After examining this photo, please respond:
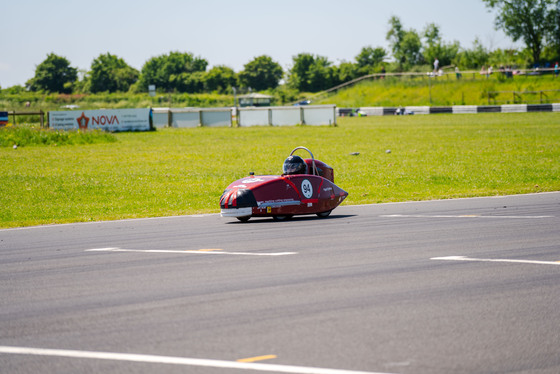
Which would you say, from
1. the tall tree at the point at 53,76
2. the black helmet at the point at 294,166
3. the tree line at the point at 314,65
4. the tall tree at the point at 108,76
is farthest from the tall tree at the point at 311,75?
the black helmet at the point at 294,166

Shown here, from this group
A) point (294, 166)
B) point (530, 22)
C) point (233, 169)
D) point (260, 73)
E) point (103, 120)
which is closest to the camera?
point (294, 166)

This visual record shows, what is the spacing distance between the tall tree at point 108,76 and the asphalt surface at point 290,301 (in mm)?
142429

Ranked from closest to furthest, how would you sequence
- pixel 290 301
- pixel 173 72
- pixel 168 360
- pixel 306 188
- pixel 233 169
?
pixel 168 360 → pixel 290 301 → pixel 306 188 → pixel 233 169 → pixel 173 72

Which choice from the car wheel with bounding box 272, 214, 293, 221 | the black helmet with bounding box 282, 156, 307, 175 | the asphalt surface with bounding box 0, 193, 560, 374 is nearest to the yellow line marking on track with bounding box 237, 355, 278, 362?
the asphalt surface with bounding box 0, 193, 560, 374

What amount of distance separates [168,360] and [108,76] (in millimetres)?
153371

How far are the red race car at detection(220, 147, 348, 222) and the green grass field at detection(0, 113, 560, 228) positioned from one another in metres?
3.04

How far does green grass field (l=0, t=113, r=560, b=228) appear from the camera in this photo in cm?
1817

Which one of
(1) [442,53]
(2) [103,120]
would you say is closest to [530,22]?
(1) [442,53]

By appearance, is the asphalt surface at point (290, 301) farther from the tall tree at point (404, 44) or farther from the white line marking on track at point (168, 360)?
the tall tree at point (404, 44)

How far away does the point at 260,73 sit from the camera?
162m

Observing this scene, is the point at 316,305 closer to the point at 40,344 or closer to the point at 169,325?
the point at 169,325

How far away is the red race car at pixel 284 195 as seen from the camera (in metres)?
13.4

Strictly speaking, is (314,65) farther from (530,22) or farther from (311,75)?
(530,22)

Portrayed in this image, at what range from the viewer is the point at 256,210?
1346 centimetres
